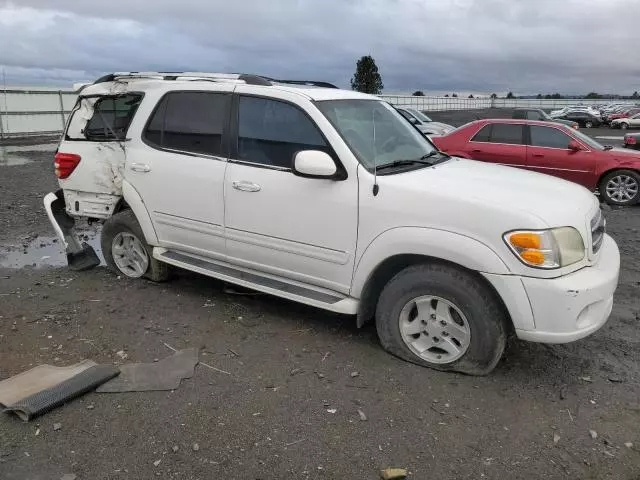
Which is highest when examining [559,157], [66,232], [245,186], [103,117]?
[103,117]

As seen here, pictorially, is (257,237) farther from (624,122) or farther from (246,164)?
(624,122)

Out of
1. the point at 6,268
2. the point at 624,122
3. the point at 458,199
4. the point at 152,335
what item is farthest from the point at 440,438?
the point at 624,122

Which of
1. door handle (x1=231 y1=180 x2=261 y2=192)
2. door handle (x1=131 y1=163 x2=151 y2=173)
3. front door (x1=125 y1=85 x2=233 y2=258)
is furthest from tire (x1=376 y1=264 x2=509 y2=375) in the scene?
door handle (x1=131 y1=163 x2=151 y2=173)

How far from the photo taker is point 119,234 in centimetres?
563

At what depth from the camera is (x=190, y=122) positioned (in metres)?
4.96

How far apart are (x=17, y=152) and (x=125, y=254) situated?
14159mm

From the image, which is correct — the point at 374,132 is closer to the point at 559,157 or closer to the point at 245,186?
the point at 245,186

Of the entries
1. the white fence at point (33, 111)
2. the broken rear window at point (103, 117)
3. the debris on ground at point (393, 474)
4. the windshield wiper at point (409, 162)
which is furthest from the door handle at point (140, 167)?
the white fence at point (33, 111)

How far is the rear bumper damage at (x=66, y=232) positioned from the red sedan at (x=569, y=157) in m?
7.91

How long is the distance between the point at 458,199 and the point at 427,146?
1435 millimetres

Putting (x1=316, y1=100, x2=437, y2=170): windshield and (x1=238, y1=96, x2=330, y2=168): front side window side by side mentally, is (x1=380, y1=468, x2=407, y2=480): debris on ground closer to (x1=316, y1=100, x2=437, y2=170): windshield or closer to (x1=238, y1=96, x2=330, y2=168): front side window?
(x1=316, y1=100, x2=437, y2=170): windshield

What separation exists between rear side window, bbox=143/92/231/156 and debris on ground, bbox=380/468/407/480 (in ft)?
9.30

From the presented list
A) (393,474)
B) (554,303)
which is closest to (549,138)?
(554,303)

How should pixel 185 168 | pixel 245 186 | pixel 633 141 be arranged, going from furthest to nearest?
pixel 633 141 < pixel 185 168 < pixel 245 186
